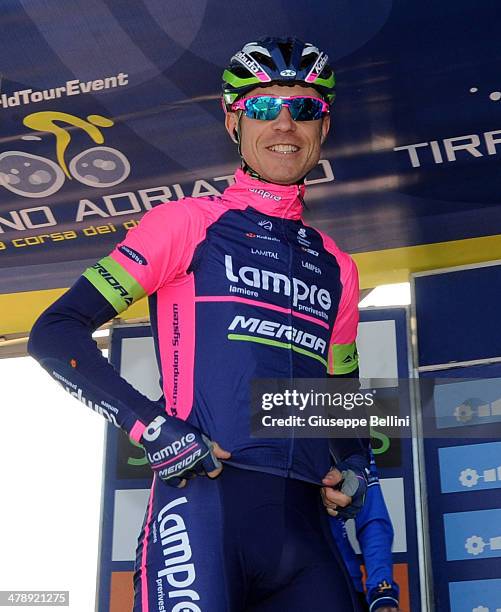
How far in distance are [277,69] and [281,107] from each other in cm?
10

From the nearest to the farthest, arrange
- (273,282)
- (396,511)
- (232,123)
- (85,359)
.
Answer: (85,359)
(273,282)
(232,123)
(396,511)

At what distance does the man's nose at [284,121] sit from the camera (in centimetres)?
259

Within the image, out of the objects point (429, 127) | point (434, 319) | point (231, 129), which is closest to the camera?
point (231, 129)

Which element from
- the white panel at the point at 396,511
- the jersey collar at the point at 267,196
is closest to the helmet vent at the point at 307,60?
the jersey collar at the point at 267,196

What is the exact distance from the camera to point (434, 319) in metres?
3.88

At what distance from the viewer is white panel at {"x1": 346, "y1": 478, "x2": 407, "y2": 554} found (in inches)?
145

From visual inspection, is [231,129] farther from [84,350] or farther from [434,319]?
[434,319]

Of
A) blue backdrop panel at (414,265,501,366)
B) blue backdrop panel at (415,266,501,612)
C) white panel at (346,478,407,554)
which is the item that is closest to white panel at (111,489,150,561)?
white panel at (346,478,407,554)

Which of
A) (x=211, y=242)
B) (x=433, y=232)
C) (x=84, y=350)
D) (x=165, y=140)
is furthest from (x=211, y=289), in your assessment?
(x=433, y=232)

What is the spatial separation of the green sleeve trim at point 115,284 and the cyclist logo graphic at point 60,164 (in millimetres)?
1308

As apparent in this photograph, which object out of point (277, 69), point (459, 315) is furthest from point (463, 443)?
point (277, 69)

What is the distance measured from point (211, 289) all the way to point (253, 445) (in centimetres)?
39

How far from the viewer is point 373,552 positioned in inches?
96.3

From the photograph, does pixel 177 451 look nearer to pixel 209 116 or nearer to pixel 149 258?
pixel 149 258
